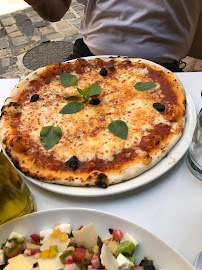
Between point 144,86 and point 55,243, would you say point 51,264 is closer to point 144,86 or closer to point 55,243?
point 55,243

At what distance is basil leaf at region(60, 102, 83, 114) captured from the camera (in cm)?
113

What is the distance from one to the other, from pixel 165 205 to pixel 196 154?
7.5 inches

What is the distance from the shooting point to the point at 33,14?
3488mm

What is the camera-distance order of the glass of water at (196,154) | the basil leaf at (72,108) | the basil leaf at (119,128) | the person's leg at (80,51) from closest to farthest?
the glass of water at (196,154)
the basil leaf at (119,128)
the basil leaf at (72,108)
the person's leg at (80,51)

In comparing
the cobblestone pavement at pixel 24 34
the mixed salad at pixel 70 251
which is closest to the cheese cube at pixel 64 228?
the mixed salad at pixel 70 251

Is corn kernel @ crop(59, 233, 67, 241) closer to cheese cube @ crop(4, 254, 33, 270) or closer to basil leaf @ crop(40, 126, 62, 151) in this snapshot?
cheese cube @ crop(4, 254, 33, 270)

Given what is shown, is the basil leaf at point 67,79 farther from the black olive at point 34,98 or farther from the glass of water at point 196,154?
the glass of water at point 196,154

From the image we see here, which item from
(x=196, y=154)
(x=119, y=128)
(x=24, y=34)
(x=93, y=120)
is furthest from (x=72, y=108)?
(x=24, y=34)

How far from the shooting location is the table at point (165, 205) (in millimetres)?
756

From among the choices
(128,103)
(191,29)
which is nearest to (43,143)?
(128,103)

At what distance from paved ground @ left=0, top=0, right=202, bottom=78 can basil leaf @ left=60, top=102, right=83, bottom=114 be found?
5.50ft

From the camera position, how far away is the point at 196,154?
895 millimetres

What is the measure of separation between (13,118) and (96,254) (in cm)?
67

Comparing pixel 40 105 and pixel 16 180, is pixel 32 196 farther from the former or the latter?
pixel 40 105
